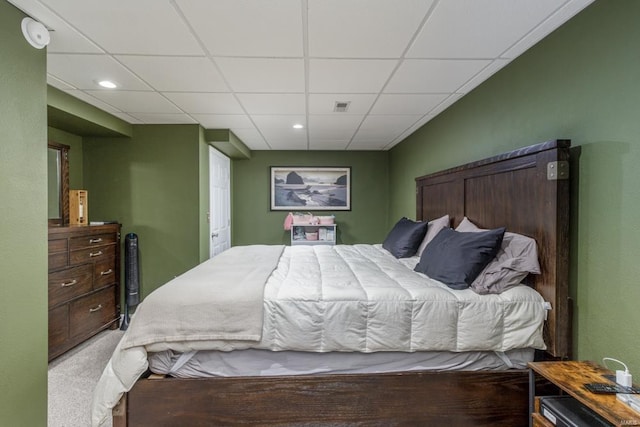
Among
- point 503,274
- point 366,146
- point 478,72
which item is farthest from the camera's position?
point 366,146

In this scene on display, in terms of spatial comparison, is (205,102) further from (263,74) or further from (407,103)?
(407,103)

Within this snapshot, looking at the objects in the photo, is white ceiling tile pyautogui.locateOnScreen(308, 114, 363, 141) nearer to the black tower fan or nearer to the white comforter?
the white comforter

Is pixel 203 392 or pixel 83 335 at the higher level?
pixel 203 392

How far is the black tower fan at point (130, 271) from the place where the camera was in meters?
3.50

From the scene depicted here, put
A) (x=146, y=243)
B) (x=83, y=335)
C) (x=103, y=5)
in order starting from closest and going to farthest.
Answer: (x=103, y=5)
(x=83, y=335)
(x=146, y=243)

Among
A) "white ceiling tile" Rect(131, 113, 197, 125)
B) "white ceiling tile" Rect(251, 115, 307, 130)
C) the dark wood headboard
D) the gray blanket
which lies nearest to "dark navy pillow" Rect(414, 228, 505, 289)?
the dark wood headboard

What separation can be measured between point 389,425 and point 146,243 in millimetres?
3261

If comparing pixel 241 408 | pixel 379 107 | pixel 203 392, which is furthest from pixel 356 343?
pixel 379 107

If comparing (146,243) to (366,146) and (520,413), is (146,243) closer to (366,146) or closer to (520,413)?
(366,146)

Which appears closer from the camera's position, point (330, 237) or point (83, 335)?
point (83, 335)

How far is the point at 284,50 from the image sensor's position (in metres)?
1.90

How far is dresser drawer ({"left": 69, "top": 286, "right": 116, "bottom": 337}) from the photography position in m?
2.78

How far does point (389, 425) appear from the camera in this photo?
5.17ft

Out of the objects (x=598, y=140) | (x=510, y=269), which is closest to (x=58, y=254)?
(x=510, y=269)
